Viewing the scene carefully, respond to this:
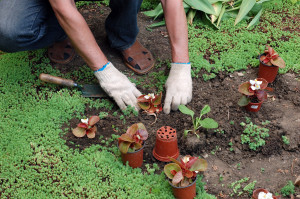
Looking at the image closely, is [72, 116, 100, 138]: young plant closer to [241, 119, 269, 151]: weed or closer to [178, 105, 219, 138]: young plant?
[178, 105, 219, 138]: young plant

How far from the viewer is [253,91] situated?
111 inches

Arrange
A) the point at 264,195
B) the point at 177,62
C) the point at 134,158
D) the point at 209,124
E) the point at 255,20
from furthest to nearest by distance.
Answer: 1. the point at 255,20
2. the point at 177,62
3. the point at 209,124
4. the point at 134,158
5. the point at 264,195

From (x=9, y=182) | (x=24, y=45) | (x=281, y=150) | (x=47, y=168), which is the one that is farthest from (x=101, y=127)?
(x=281, y=150)

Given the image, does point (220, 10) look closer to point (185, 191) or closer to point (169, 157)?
point (169, 157)

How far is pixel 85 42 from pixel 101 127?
2.37 feet

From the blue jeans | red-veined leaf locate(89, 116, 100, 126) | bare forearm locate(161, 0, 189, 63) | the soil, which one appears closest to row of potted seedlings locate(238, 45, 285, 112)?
the soil

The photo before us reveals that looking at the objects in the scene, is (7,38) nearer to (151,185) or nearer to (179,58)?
(179,58)

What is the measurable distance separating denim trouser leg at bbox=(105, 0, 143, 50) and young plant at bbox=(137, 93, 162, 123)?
86 cm

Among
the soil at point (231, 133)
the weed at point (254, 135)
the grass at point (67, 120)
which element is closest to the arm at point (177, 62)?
the soil at point (231, 133)

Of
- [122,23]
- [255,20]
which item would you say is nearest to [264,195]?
[122,23]

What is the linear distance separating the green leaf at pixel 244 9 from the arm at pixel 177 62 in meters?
1.16

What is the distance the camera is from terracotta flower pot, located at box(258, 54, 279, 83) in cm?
318

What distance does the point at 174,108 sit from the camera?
2.95m

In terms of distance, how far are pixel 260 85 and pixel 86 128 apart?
1481mm
